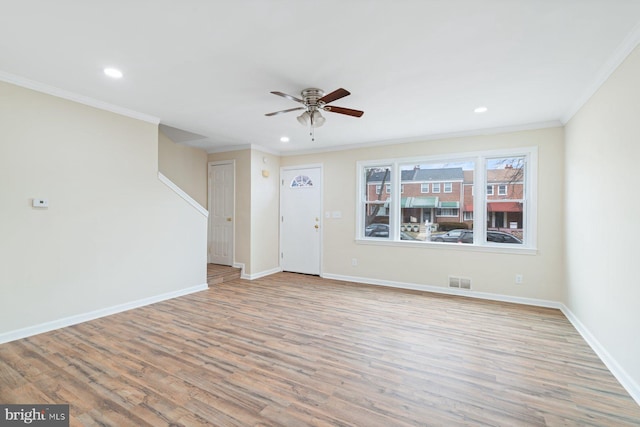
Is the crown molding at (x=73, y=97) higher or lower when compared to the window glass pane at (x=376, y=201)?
higher

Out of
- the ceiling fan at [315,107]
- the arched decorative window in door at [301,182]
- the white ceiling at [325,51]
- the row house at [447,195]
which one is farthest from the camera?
the arched decorative window in door at [301,182]

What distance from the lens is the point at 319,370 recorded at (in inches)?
94.5

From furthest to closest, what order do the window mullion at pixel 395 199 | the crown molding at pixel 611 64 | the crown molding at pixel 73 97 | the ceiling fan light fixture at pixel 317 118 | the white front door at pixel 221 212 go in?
the white front door at pixel 221 212 → the window mullion at pixel 395 199 → the ceiling fan light fixture at pixel 317 118 → the crown molding at pixel 73 97 → the crown molding at pixel 611 64

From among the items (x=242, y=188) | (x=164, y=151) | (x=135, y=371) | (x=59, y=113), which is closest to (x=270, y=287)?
(x=242, y=188)

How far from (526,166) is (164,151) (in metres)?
5.94

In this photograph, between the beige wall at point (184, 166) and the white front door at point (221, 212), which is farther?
the white front door at point (221, 212)

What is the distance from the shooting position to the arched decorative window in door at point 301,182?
5982mm

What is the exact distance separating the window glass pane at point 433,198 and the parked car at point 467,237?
29 millimetres

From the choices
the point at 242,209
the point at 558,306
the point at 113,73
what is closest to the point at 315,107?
the point at 113,73

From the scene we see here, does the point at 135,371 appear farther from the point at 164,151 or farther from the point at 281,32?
the point at 164,151

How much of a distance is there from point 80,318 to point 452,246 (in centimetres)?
501

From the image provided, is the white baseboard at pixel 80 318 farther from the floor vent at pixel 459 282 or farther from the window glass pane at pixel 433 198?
the floor vent at pixel 459 282

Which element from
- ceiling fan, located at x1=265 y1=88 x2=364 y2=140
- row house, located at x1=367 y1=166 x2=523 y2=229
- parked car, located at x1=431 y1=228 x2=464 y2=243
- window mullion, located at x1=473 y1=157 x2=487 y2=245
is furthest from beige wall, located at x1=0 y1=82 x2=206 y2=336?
window mullion, located at x1=473 y1=157 x2=487 y2=245

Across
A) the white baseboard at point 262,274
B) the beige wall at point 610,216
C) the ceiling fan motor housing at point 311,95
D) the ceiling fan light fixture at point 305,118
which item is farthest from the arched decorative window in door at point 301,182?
the beige wall at point 610,216
